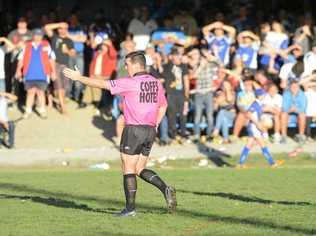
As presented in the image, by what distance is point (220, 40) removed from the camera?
2522cm

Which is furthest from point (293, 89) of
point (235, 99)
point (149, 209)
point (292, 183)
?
point (149, 209)

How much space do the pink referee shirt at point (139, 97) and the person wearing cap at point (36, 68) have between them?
1234 centimetres

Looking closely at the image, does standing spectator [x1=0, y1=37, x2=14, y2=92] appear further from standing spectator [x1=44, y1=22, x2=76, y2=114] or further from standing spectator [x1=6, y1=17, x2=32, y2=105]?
standing spectator [x1=44, y1=22, x2=76, y2=114]

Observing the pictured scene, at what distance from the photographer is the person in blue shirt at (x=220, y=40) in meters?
25.1

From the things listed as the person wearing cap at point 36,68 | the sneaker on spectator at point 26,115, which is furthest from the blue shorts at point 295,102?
the sneaker on spectator at point 26,115

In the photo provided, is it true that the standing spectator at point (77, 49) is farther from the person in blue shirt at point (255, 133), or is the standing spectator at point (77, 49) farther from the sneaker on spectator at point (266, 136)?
the person in blue shirt at point (255, 133)

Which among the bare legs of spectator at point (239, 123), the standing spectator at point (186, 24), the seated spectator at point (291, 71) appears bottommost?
the bare legs of spectator at point (239, 123)

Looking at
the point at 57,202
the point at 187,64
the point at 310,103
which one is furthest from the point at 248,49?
the point at 57,202

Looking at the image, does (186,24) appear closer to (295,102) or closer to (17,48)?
(295,102)

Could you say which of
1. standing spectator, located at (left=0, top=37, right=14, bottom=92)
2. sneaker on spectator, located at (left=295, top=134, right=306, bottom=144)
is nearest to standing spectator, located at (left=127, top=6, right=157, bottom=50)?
standing spectator, located at (left=0, top=37, right=14, bottom=92)

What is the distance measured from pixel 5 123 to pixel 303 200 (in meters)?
10.4

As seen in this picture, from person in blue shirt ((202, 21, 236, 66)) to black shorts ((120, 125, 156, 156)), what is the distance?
12.8 meters

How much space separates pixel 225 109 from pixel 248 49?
1.94 m

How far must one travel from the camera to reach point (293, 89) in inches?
930
